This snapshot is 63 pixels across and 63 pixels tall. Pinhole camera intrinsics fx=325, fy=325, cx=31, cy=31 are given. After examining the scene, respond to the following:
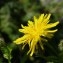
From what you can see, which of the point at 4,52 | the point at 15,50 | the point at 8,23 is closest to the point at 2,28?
the point at 8,23

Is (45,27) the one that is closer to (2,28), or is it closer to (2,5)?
(2,28)

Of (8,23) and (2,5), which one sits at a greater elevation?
(2,5)

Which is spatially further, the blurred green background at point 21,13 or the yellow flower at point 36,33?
the blurred green background at point 21,13

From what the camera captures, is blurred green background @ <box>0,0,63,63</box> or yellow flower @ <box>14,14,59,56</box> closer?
yellow flower @ <box>14,14,59,56</box>

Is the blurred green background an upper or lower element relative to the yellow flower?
upper

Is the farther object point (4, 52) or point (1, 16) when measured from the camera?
point (1, 16)

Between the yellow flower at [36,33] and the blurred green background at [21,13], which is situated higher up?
the blurred green background at [21,13]

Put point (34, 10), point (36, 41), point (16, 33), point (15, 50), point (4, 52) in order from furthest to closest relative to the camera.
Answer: point (34, 10) → point (16, 33) → point (15, 50) → point (4, 52) → point (36, 41)

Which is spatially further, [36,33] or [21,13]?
[21,13]
